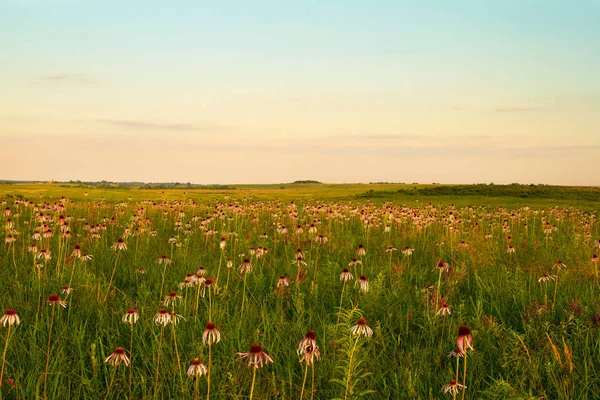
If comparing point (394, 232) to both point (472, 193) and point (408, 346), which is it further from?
point (472, 193)

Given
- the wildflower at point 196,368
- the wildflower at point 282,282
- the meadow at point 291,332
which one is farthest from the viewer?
the wildflower at point 282,282

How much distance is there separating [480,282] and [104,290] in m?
4.81

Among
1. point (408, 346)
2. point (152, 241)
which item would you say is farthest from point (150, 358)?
point (152, 241)

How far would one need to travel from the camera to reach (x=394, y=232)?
11336 millimetres

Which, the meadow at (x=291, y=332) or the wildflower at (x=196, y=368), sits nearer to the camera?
the wildflower at (x=196, y=368)

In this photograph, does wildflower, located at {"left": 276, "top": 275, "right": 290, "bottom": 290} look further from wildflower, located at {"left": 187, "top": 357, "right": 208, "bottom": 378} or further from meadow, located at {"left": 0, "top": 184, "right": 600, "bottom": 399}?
wildflower, located at {"left": 187, "top": 357, "right": 208, "bottom": 378}

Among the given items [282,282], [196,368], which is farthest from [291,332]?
[196,368]

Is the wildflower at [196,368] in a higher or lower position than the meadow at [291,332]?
higher

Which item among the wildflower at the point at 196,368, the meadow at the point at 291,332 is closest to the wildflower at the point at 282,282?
the meadow at the point at 291,332

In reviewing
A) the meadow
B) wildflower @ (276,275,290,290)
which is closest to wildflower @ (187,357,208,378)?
the meadow

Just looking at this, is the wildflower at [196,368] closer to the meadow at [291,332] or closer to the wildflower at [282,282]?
the meadow at [291,332]

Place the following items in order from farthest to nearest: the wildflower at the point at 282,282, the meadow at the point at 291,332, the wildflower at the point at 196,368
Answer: the wildflower at the point at 282,282 → the meadow at the point at 291,332 → the wildflower at the point at 196,368

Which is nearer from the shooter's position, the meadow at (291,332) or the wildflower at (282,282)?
the meadow at (291,332)

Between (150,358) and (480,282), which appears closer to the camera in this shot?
(150,358)
